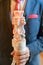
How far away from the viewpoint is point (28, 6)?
0.81 m

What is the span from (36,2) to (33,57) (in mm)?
269

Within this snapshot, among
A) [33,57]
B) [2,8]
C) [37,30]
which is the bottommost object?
[33,57]

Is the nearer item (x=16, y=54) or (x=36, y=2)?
(x=16, y=54)

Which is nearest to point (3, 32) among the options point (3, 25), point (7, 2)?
point (3, 25)

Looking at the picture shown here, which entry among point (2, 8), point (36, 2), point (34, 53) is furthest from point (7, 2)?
point (34, 53)

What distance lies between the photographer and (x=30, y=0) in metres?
0.82

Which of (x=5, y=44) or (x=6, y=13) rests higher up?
(x=6, y=13)

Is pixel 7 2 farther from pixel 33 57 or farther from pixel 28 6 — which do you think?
pixel 33 57

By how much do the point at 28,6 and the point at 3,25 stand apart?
0.50 ft

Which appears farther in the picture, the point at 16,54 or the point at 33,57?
the point at 33,57

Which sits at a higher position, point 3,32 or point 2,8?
point 2,8

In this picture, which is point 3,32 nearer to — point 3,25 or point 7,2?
point 3,25

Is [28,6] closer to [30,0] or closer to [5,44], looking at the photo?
[30,0]

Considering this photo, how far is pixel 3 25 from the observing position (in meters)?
0.77
